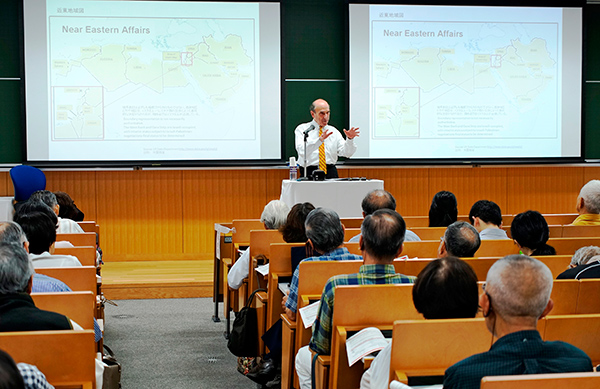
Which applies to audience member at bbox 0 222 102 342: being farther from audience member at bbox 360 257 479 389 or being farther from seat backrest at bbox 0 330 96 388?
audience member at bbox 360 257 479 389

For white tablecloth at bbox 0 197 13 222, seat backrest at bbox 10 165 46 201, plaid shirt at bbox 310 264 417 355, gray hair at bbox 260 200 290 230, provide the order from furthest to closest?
white tablecloth at bbox 0 197 13 222, seat backrest at bbox 10 165 46 201, gray hair at bbox 260 200 290 230, plaid shirt at bbox 310 264 417 355

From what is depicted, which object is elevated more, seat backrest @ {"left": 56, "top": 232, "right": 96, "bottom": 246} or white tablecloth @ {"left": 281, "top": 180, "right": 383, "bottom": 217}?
white tablecloth @ {"left": 281, "top": 180, "right": 383, "bottom": 217}

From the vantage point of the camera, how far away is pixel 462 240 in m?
3.52

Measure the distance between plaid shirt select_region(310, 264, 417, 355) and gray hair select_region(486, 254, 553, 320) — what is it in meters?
0.93

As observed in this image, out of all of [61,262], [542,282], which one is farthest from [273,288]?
[542,282]

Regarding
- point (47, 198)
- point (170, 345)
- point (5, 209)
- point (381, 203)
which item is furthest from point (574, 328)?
point (5, 209)

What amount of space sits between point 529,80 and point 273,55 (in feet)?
10.4

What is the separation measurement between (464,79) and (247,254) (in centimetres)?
470

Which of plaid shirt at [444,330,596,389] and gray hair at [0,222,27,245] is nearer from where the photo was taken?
plaid shirt at [444,330,596,389]

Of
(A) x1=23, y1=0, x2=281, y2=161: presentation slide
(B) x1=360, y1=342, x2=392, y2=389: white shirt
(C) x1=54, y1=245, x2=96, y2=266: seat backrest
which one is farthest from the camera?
(A) x1=23, y1=0, x2=281, y2=161: presentation slide

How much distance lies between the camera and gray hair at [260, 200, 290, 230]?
4.71 m

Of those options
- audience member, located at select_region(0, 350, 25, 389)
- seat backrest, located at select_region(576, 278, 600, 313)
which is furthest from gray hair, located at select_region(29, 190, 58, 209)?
audience member, located at select_region(0, 350, 25, 389)

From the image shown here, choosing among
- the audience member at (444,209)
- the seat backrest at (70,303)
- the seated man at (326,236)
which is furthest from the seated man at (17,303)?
the audience member at (444,209)

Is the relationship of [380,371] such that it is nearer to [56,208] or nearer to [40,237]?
[40,237]
